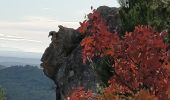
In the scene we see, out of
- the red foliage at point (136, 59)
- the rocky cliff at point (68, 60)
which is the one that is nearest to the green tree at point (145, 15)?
the red foliage at point (136, 59)

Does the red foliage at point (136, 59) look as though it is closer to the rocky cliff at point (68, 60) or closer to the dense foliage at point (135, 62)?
the dense foliage at point (135, 62)

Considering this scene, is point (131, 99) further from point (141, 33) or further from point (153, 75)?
point (141, 33)

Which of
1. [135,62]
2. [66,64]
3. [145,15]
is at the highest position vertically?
[145,15]

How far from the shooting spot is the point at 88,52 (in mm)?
14656

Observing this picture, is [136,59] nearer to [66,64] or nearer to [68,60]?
[66,64]

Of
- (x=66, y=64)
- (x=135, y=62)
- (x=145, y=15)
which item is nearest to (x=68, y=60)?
(x=66, y=64)

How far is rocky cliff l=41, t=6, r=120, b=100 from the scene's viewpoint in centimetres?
4493

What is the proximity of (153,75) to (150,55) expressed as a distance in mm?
599

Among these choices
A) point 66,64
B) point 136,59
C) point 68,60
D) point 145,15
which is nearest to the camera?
point 136,59

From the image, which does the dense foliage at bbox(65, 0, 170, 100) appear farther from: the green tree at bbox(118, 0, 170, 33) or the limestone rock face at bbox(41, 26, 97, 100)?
the limestone rock face at bbox(41, 26, 97, 100)

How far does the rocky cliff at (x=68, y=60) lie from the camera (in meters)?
44.9

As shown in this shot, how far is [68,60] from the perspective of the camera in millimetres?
47438

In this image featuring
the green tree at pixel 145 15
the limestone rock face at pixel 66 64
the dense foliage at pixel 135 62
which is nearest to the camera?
the dense foliage at pixel 135 62

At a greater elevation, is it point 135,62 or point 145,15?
point 145,15
